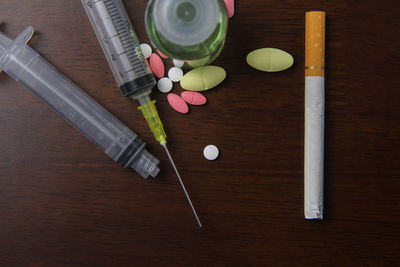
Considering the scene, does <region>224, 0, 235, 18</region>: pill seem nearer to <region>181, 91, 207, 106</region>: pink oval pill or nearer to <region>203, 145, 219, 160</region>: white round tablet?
<region>181, 91, 207, 106</region>: pink oval pill

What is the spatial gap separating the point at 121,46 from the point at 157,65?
0.28ft

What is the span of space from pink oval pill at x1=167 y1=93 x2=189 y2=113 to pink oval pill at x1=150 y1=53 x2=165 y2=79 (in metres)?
0.05

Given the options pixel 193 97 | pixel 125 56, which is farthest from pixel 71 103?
pixel 193 97

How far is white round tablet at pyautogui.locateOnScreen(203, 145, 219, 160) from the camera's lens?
2.49ft

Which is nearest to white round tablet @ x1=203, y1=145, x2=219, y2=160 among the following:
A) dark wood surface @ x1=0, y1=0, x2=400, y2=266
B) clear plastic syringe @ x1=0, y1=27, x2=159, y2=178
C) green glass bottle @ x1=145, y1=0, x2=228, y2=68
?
dark wood surface @ x1=0, y1=0, x2=400, y2=266

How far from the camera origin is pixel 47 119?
0.78m

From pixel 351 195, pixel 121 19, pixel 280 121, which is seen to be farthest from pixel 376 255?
pixel 121 19

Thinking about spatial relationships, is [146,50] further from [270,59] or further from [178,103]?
[270,59]

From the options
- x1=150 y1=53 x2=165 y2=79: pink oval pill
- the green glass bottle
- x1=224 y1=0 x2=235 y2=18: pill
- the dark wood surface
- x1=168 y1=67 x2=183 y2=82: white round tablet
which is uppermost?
the green glass bottle

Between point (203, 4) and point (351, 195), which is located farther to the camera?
point (351, 195)

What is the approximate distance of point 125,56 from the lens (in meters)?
0.72

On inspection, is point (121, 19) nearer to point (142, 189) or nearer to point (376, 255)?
point (142, 189)

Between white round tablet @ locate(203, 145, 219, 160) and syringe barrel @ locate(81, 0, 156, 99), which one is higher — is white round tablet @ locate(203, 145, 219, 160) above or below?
below

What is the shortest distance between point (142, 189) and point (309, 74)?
1.47 feet
